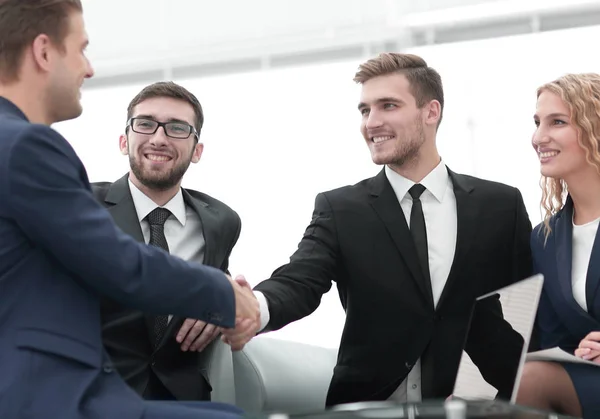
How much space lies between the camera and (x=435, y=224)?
10.5 feet

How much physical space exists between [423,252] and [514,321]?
3.17 feet

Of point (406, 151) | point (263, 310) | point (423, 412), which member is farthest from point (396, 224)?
point (423, 412)

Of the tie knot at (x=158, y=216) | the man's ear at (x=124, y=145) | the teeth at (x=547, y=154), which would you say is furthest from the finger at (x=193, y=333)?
the teeth at (x=547, y=154)

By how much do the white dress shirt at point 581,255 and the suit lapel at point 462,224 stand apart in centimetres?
37

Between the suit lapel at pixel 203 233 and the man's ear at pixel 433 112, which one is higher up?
the man's ear at pixel 433 112

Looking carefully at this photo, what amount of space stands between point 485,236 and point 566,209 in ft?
1.03

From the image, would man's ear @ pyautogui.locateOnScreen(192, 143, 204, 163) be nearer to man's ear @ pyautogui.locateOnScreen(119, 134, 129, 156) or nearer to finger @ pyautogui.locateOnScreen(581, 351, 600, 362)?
man's ear @ pyautogui.locateOnScreen(119, 134, 129, 156)

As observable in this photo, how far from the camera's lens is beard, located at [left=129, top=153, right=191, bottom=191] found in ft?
10.5

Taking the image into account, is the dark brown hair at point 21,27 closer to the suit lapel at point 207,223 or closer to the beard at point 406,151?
the suit lapel at point 207,223

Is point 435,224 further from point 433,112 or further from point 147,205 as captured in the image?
point 147,205

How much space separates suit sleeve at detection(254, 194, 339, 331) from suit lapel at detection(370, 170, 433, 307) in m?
0.19

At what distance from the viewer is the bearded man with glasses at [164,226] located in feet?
9.40

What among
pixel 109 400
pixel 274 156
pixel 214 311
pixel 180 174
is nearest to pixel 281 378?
pixel 180 174

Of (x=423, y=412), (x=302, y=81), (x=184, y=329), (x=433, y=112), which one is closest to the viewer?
(x=423, y=412)
